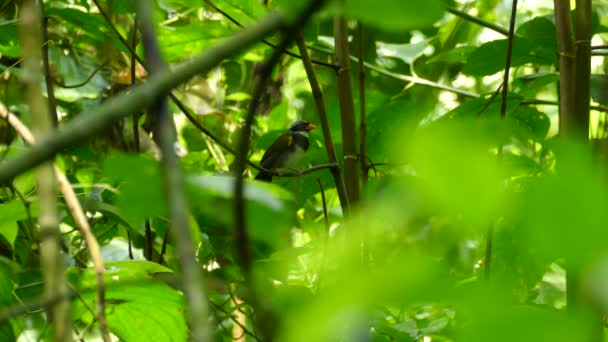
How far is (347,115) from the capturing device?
61.2 inches

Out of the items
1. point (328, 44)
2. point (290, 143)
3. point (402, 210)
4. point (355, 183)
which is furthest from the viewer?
point (290, 143)

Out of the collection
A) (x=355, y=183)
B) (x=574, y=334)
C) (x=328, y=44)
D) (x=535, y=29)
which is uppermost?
(x=328, y=44)

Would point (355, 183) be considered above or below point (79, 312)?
above

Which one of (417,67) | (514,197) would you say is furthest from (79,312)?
(417,67)

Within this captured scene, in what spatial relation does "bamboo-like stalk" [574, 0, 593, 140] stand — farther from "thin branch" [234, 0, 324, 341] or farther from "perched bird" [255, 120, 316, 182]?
"perched bird" [255, 120, 316, 182]

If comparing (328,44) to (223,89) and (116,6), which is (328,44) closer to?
(116,6)

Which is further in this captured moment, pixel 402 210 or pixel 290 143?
pixel 290 143

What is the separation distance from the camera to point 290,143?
3.09m

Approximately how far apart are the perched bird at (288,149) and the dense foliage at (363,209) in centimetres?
9

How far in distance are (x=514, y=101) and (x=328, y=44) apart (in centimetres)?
79

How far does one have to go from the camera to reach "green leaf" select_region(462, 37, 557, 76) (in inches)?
63.9

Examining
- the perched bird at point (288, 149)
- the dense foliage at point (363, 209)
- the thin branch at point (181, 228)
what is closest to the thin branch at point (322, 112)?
the dense foliage at point (363, 209)

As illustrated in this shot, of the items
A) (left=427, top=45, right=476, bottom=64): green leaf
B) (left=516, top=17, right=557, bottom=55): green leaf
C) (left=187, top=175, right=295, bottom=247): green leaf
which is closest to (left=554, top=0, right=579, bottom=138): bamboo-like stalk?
(left=516, top=17, right=557, bottom=55): green leaf

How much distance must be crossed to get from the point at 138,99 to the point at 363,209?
0.16 m
